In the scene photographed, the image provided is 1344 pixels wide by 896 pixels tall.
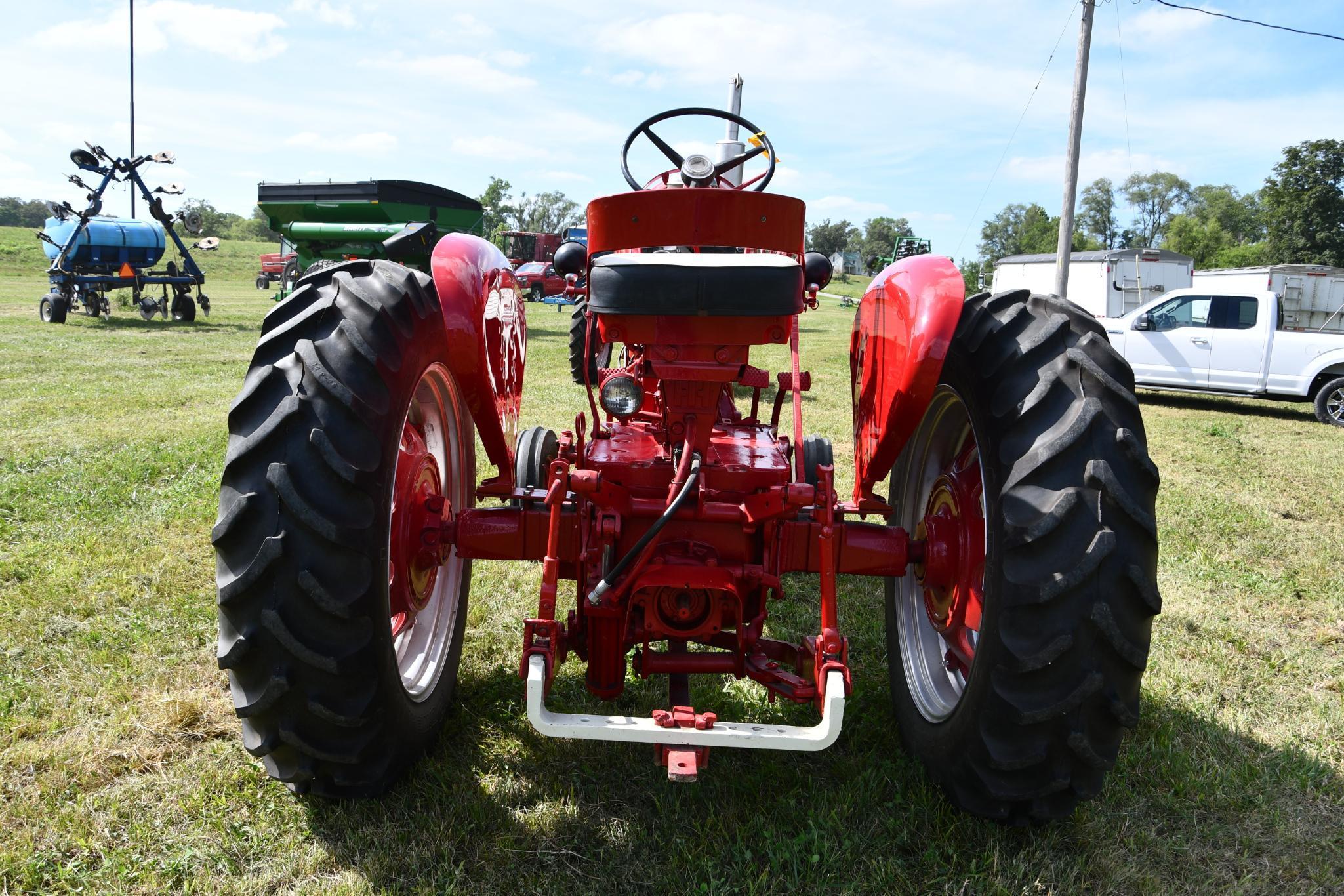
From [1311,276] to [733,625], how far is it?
27992 millimetres

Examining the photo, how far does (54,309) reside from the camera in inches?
562

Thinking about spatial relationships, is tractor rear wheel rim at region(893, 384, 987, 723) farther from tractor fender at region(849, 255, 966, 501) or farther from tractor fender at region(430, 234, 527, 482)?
tractor fender at region(430, 234, 527, 482)

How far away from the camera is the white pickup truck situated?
10180 millimetres

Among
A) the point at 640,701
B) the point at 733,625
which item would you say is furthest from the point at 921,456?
the point at 640,701

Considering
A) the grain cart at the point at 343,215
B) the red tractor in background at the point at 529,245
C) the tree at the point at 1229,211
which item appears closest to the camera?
the grain cart at the point at 343,215

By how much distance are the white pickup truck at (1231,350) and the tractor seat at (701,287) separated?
9.38 metres

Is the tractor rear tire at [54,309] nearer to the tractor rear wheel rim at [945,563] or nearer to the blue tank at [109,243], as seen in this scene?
the blue tank at [109,243]

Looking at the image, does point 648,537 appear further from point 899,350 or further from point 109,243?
point 109,243

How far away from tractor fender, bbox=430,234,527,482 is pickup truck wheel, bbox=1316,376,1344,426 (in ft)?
36.1

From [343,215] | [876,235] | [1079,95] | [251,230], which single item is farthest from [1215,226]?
[251,230]

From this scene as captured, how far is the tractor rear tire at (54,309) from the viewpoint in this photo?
1427cm

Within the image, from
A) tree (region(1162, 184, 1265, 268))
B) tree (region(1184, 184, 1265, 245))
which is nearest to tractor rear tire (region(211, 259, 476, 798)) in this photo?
tree (region(1162, 184, 1265, 268))

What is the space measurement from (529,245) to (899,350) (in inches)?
1291

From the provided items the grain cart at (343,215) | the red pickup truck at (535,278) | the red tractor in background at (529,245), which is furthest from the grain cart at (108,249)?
the red tractor in background at (529,245)
